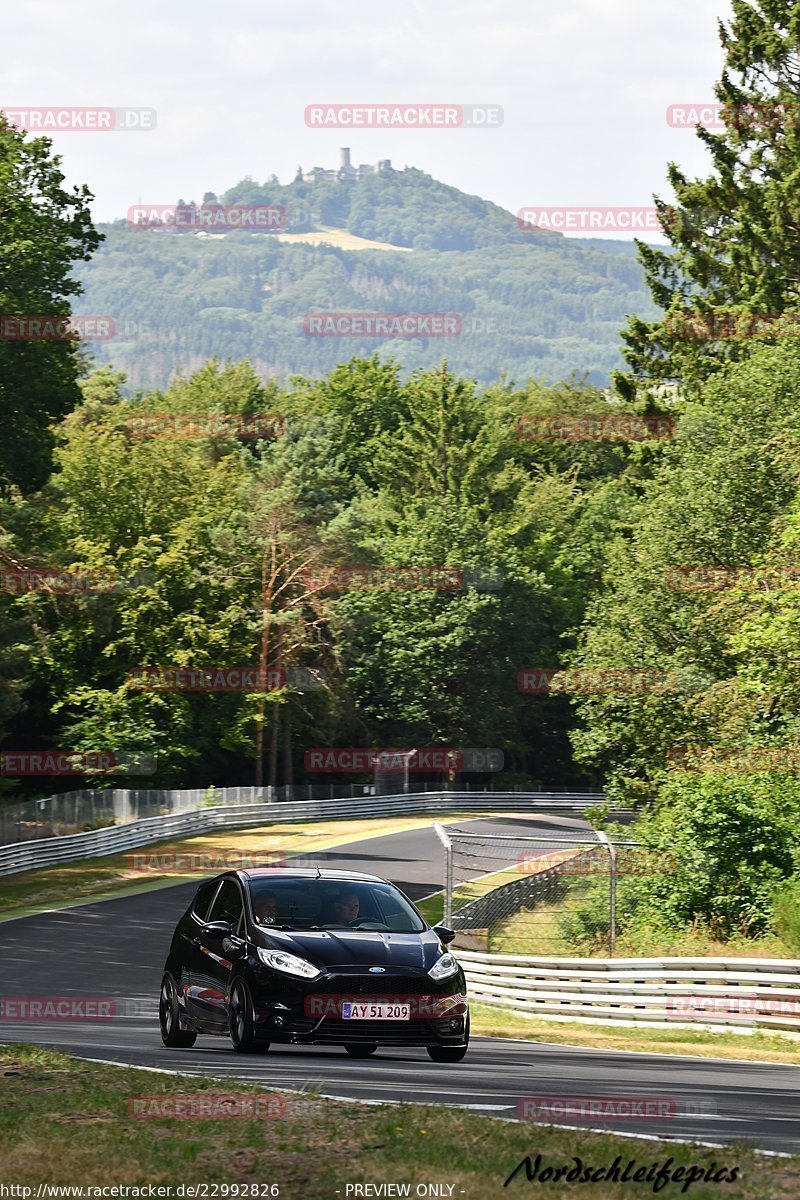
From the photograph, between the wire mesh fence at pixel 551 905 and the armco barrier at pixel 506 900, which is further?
the armco barrier at pixel 506 900

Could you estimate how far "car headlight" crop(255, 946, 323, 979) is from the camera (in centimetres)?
1322

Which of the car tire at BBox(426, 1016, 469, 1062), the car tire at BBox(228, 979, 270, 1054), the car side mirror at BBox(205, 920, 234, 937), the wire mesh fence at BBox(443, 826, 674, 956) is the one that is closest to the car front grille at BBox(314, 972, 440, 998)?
the car tire at BBox(228, 979, 270, 1054)

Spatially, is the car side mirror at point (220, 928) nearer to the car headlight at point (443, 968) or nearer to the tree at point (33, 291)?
the car headlight at point (443, 968)

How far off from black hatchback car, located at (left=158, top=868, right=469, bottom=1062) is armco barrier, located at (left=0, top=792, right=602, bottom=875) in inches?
1309

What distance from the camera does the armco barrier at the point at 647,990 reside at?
19578 mm

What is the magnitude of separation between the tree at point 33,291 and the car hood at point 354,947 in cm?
2865

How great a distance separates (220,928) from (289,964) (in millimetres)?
1202

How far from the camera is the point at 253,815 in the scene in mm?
64938

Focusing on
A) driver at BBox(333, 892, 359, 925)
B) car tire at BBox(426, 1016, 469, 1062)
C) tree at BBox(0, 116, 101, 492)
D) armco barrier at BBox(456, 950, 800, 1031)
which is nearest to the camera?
car tire at BBox(426, 1016, 469, 1062)

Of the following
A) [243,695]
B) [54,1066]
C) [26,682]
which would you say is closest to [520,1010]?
[54,1066]

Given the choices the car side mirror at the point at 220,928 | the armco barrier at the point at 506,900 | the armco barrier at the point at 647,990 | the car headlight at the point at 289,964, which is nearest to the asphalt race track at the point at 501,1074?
the car headlight at the point at 289,964

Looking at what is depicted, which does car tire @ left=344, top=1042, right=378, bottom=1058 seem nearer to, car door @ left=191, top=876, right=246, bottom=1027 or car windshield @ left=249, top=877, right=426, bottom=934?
car windshield @ left=249, top=877, right=426, bottom=934

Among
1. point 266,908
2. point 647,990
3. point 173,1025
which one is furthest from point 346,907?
point 647,990

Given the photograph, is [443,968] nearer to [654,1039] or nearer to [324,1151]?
[324,1151]
